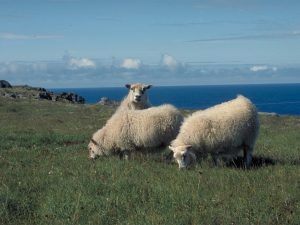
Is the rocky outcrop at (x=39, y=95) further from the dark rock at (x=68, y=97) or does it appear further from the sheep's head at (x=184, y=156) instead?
the sheep's head at (x=184, y=156)

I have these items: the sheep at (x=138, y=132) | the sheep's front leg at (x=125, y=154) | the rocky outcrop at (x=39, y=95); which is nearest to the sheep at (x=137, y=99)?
the sheep at (x=138, y=132)

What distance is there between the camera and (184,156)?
12.1 m

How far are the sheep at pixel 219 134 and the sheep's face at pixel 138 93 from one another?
14.8ft

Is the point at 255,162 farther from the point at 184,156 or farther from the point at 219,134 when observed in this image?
the point at 184,156

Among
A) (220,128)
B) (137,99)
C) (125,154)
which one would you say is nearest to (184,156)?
(220,128)

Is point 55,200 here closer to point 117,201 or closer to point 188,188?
point 117,201

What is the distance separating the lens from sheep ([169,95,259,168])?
1252cm

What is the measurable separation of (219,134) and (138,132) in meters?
2.38

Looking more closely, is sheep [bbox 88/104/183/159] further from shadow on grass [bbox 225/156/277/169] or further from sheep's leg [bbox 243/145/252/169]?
sheep's leg [bbox 243/145/252/169]

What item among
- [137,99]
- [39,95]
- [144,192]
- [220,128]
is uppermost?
[137,99]

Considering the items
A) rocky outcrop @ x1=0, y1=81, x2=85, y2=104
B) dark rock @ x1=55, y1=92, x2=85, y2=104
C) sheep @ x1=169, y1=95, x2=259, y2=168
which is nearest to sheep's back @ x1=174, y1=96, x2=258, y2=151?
sheep @ x1=169, y1=95, x2=259, y2=168

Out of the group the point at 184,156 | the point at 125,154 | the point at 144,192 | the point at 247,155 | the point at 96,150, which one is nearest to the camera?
the point at 144,192

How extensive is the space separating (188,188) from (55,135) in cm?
1189

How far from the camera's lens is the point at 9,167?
40.1ft
